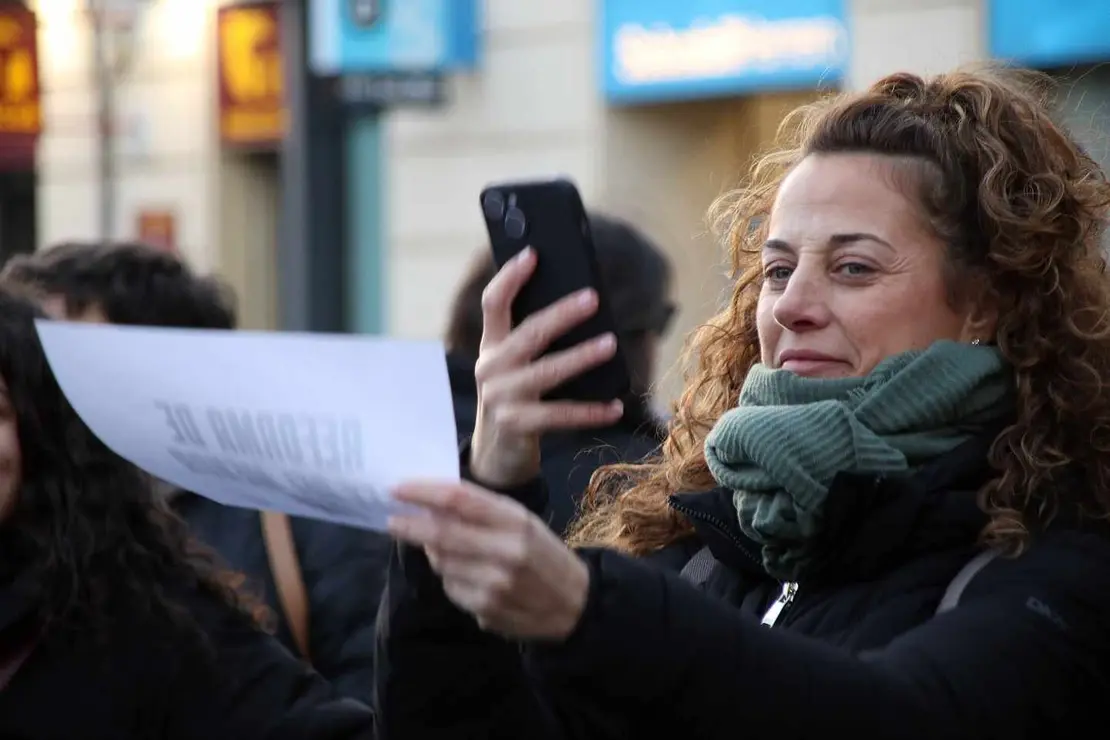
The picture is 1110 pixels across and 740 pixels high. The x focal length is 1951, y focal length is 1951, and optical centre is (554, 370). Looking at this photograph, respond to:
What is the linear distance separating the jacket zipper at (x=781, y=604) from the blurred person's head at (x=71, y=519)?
1056 mm

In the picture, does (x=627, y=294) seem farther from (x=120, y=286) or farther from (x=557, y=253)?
(x=557, y=253)

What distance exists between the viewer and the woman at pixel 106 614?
2910mm

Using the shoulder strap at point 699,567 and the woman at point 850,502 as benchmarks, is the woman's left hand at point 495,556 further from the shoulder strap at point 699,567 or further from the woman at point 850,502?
the shoulder strap at point 699,567

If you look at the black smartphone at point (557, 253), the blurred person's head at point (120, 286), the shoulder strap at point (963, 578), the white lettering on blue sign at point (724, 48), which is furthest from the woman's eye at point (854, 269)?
the white lettering on blue sign at point (724, 48)

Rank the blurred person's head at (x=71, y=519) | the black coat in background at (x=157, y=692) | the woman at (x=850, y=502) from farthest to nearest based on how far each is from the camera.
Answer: the blurred person's head at (x=71, y=519) → the black coat in background at (x=157, y=692) → the woman at (x=850, y=502)

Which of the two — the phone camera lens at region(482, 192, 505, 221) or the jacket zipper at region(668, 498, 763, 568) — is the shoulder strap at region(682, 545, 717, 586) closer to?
the jacket zipper at region(668, 498, 763, 568)

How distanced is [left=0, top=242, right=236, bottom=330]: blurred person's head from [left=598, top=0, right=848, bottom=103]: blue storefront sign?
5.49m

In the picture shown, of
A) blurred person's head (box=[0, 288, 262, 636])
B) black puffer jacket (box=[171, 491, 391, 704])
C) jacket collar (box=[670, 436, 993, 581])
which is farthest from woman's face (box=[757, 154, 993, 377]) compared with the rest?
black puffer jacket (box=[171, 491, 391, 704])

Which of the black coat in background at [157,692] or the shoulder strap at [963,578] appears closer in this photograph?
the shoulder strap at [963,578]

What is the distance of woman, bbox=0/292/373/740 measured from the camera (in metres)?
2.91

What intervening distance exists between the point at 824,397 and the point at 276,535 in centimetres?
170

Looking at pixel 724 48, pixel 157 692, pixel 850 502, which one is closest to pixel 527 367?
pixel 850 502

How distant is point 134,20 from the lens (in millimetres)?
13805

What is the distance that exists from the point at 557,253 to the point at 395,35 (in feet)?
32.8
